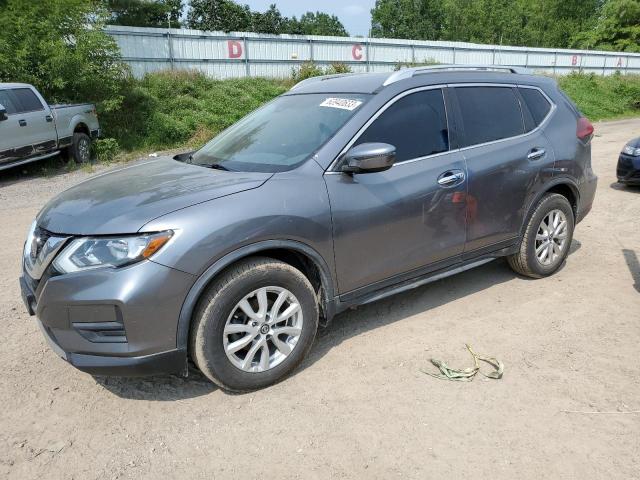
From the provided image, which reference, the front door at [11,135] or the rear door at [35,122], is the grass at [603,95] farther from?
the front door at [11,135]

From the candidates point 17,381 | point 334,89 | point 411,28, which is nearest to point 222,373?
point 17,381

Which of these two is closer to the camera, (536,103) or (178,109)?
(536,103)

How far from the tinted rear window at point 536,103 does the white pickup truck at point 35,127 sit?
9.09 m

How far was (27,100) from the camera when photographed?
1052 cm

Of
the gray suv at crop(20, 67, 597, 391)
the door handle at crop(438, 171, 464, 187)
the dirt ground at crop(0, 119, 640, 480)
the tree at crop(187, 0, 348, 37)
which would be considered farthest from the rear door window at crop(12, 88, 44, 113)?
the tree at crop(187, 0, 348, 37)

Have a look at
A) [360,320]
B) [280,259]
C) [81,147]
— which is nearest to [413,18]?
[81,147]

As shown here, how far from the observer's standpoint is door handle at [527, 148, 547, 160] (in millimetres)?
4312

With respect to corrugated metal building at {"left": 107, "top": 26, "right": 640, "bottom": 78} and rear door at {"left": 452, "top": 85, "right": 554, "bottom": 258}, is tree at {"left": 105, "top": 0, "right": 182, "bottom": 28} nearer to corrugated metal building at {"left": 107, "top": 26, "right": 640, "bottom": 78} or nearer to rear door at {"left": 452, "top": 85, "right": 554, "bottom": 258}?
corrugated metal building at {"left": 107, "top": 26, "right": 640, "bottom": 78}

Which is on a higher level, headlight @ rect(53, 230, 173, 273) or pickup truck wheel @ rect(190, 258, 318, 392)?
headlight @ rect(53, 230, 173, 273)

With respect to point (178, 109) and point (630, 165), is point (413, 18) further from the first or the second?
point (630, 165)

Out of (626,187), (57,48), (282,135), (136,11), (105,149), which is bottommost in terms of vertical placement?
(626,187)

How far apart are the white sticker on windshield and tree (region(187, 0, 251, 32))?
5295 cm

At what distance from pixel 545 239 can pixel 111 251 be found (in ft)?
11.7

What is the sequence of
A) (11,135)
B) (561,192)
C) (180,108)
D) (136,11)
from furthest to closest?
(136,11) → (180,108) → (11,135) → (561,192)
